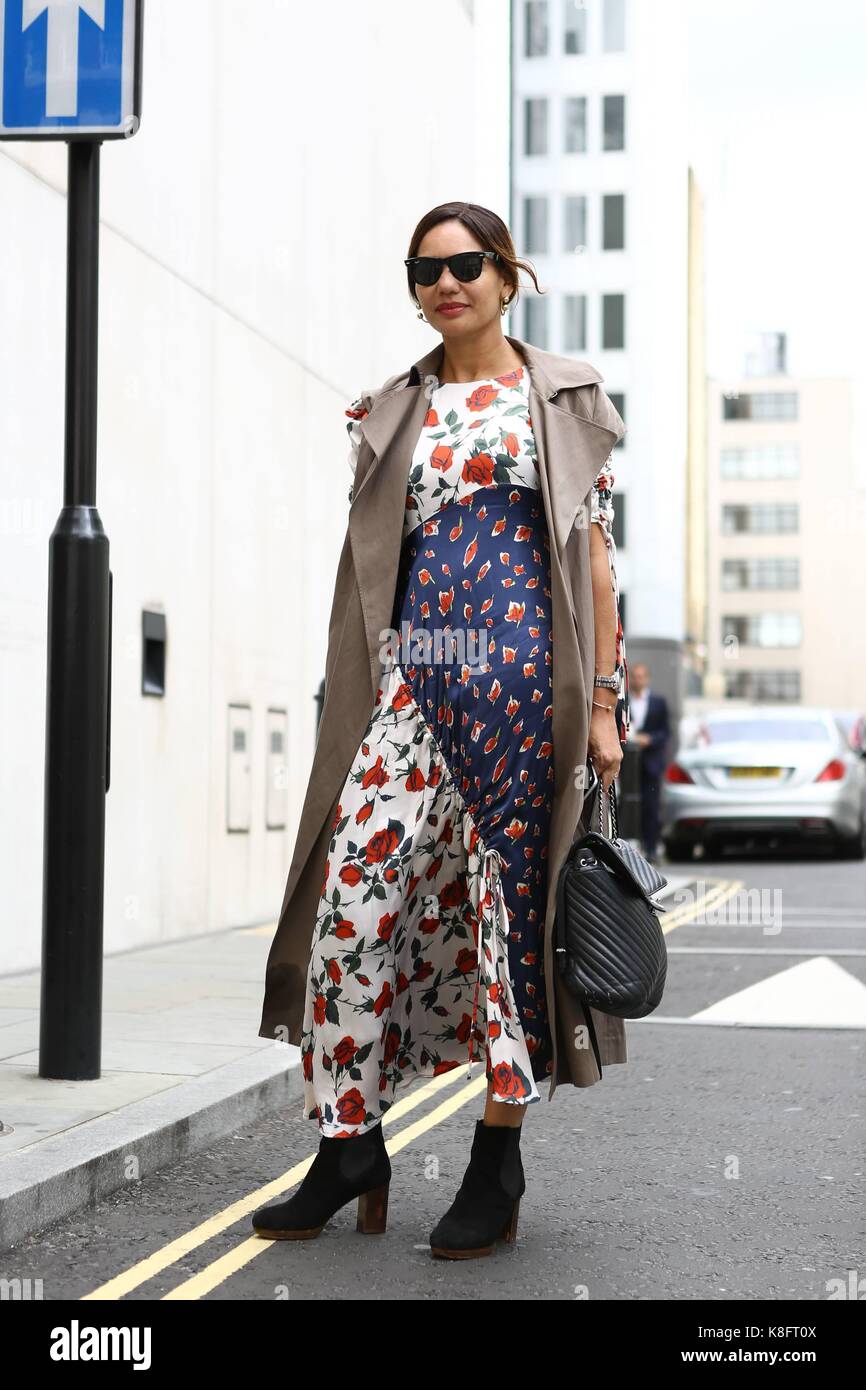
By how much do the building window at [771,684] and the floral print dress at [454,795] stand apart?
98136 millimetres

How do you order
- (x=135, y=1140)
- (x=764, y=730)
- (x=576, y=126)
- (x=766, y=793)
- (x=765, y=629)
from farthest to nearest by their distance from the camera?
(x=765, y=629) < (x=576, y=126) < (x=764, y=730) < (x=766, y=793) < (x=135, y=1140)

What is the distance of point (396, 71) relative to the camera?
1398 cm

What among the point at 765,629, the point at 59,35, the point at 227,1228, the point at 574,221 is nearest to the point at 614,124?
the point at 574,221

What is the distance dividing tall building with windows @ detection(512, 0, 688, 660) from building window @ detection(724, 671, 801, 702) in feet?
172

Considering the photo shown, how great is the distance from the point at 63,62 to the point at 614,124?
45796 mm

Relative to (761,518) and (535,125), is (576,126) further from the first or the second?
(761,518)

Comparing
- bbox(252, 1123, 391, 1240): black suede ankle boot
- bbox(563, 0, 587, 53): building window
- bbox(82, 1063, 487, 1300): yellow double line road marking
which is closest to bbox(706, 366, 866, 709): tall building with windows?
bbox(563, 0, 587, 53): building window

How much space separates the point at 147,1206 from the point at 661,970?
1379mm

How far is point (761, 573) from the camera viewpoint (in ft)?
334

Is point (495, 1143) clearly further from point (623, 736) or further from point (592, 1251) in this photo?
point (623, 736)

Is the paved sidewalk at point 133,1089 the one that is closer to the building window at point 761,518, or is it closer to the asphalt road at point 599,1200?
the asphalt road at point 599,1200

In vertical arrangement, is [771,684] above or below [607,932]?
above

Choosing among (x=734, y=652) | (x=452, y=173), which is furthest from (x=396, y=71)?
(x=734, y=652)

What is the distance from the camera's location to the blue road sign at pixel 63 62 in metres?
5.17
